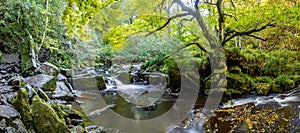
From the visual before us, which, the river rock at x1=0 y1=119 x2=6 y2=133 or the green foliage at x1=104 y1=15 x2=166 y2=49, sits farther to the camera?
the green foliage at x1=104 y1=15 x2=166 y2=49

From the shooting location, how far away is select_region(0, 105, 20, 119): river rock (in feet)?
9.89

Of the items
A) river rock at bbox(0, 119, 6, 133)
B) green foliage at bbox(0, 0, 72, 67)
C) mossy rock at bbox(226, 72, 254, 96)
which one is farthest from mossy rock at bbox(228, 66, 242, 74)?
river rock at bbox(0, 119, 6, 133)

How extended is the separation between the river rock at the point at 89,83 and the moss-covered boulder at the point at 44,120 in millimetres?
6013

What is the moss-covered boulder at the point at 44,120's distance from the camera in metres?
3.24

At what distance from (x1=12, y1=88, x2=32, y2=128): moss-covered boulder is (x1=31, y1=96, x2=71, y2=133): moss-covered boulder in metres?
0.07

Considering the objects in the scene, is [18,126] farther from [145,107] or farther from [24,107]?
[145,107]

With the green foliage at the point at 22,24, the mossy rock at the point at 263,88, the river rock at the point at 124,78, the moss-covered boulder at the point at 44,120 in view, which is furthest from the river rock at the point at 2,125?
the river rock at the point at 124,78

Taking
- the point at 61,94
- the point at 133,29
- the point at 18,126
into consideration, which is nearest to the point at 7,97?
the point at 18,126

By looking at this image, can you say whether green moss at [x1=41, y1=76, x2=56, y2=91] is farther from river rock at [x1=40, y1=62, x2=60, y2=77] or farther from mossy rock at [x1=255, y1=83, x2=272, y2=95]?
mossy rock at [x1=255, y1=83, x2=272, y2=95]

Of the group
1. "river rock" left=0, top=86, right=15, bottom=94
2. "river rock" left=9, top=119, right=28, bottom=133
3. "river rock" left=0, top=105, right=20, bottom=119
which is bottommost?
"river rock" left=9, top=119, right=28, bottom=133

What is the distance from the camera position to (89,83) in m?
9.51

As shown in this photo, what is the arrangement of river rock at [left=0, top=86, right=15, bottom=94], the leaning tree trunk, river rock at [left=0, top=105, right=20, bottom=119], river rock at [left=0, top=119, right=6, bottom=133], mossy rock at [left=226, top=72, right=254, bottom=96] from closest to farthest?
river rock at [left=0, top=119, right=6, bottom=133] < river rock at [left=0, top=105, right=20, bottom=119] < river rock at [left=0, top=86, right=15, bottom=94] < mossy rock at [left=226, top=72, right=254, bottom=96] < the leaning tree trunk

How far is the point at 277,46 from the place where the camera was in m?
11.4

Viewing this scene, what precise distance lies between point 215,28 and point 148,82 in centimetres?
428
